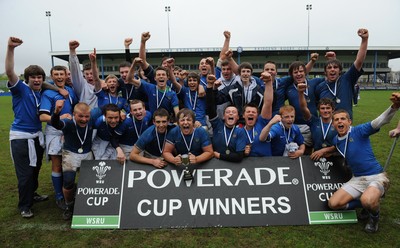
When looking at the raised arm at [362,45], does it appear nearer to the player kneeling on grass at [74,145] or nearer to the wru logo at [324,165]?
the wru logo at [324,165]

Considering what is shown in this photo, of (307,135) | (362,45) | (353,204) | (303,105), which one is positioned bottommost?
(353,204)

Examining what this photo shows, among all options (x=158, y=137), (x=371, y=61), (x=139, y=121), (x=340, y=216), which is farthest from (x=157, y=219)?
(x=371, y=61)

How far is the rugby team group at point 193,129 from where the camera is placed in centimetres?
371

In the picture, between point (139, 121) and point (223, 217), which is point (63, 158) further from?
point (223, 217)

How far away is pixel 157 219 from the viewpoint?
144 inches

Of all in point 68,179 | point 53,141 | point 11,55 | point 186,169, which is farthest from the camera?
point 53,141

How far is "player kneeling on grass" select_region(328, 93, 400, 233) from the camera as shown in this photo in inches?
137

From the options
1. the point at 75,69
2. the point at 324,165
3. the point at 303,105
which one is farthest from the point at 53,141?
the point at 324,165

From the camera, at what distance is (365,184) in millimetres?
3611

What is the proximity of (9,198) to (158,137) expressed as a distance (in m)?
2.72

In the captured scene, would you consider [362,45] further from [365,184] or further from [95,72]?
[95,72]

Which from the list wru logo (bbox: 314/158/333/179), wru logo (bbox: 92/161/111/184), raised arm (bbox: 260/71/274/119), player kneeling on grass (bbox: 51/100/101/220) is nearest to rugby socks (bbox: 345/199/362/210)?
wru logo (bbox: 314/158/333/179)

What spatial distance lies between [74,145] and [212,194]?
203 cm

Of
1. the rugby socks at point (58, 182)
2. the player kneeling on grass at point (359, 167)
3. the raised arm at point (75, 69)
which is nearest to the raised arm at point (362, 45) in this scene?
the player kneeling on grass at point (359, 167)
